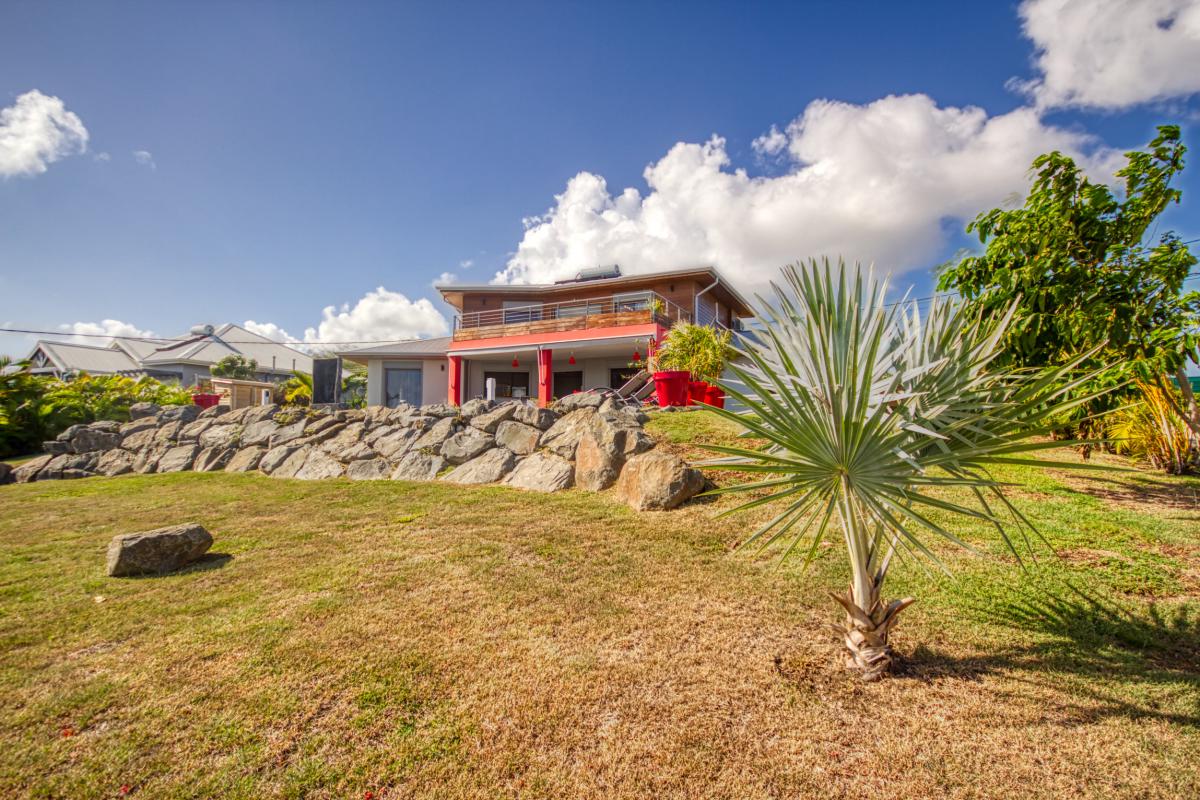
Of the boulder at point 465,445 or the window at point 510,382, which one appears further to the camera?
the window at point 510,382

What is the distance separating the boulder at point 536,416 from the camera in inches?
358

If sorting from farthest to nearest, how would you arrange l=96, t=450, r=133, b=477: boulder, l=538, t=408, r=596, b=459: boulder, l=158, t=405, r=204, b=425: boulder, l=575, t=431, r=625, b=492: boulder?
l=158, t=405, r=204, b=425: boulder < l=96, t=450, r=133, b=477: boulder < l=538, t=408, r=596, b=459: boulder < l=575, t=431, r=625, b=492: boulder

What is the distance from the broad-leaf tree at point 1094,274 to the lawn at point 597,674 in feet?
5.40

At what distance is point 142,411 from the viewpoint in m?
15.9

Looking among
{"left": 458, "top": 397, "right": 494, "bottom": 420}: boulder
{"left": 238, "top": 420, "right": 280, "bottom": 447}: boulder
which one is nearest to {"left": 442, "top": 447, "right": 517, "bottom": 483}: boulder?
{"left": 458, "top": 397, "right": 494, "bottom": 420}: boulder

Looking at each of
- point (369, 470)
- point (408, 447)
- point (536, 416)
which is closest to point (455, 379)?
point (408, 447)

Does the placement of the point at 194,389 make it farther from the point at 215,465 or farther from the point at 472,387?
the point at 215,465

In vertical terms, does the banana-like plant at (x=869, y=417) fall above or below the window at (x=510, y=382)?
below

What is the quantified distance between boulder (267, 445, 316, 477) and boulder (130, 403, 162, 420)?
27.6 ft

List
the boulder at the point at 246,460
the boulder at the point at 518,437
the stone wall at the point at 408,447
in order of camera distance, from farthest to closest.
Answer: the boulder at the point at 246,460 < the boulder at the point at 518,437 < the stone wall at the point at 408,447

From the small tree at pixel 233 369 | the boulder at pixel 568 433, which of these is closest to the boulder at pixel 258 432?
the boulder at pixel 568 433

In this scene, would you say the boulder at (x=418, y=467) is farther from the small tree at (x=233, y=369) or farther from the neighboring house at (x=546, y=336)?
the small tree at (x=233, y=369)

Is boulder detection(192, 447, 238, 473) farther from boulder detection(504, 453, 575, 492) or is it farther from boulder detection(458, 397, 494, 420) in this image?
boulder detection(504, 453, 575, 492)

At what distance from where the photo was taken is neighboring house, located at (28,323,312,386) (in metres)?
32.2
